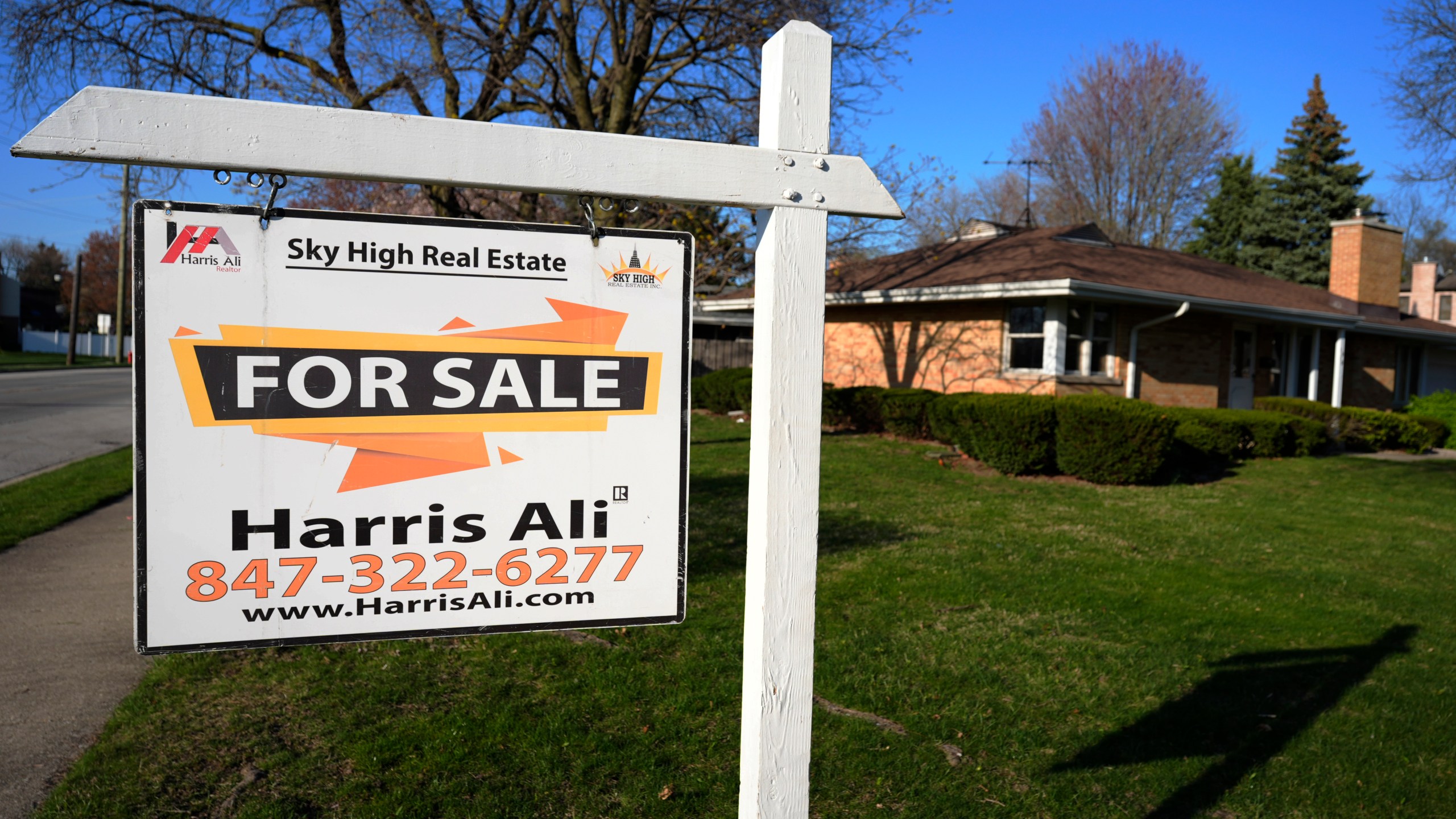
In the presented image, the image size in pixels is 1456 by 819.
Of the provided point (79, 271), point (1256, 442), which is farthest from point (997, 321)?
point (79, 271)

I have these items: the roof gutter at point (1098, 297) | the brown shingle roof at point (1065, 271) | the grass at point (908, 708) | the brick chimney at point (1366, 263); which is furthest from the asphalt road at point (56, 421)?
the brick chimney at point (1366, 263)

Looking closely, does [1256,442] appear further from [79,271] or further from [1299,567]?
[79,271]

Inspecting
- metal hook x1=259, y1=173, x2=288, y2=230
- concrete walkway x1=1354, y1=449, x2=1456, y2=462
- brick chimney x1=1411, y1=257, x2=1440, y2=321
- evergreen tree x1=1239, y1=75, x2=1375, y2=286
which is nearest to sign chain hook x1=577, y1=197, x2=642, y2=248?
metal hook x1=259, y1=173, x2=288, y2=230

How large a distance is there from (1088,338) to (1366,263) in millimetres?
11792

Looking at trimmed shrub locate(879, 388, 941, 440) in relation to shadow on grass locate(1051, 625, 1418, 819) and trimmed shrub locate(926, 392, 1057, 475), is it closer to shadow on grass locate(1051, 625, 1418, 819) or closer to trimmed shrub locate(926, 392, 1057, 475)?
trimmed shrub locate(926, 392, 1057, 475)

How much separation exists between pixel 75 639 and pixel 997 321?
15.4 meters

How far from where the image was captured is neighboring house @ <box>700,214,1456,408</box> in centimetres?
1666

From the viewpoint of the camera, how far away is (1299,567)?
26.4ft

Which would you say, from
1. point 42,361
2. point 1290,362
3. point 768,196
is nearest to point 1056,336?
point 1290,362

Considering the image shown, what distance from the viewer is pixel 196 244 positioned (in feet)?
6.07

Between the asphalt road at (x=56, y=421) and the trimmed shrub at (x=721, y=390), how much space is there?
11.6 meters

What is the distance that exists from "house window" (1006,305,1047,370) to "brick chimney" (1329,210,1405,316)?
1192cm

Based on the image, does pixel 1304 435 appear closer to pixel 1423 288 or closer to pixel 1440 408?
pixel 1440 408

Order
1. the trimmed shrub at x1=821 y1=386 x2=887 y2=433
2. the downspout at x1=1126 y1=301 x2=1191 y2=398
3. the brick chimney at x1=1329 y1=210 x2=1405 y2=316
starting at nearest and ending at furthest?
the downspout at x1=1126 y1=301 x2=1191 y2=398
the trimmed shrub at x1=821 y1=386 x2=887 y2=433
the brick chimney at x1=1329 y1=210 x2=1405 y2=316
